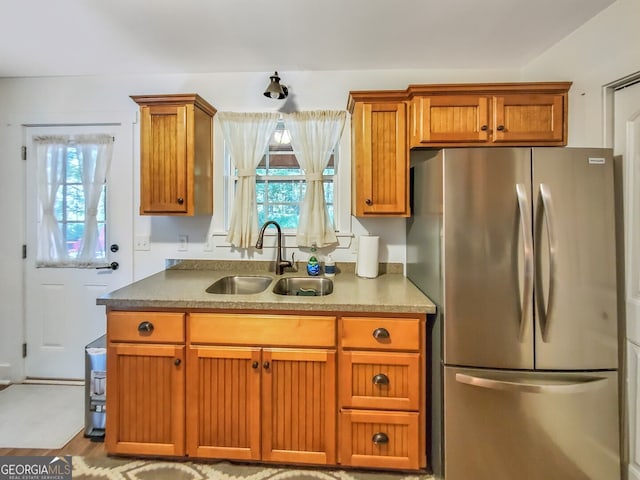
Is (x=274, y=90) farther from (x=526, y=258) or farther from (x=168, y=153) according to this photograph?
(x=526, y=258)

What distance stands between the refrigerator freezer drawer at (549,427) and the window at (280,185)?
160 centimetres

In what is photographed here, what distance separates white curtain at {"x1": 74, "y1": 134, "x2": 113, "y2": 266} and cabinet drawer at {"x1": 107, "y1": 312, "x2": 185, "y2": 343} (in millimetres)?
1134

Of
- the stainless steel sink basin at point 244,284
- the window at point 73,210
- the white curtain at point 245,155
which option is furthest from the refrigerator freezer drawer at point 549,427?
the window at point 73,210

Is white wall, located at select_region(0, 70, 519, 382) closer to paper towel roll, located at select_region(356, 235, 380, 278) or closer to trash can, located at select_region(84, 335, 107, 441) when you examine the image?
paper towel roll, located at select_region(356, 235, 380, 278)

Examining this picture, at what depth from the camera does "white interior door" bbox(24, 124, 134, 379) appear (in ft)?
8.14

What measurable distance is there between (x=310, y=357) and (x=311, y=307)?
0.26 metres

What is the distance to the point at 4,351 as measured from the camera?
2.49 m

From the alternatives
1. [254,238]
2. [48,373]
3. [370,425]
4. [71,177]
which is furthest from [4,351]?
[370,425]

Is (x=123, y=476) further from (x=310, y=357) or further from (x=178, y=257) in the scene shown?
(x=178, y=257)

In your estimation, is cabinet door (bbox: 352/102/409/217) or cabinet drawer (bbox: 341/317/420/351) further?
cabinet door (bbox: 352/102/409/217)

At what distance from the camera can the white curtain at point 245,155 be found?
2324 millimetres

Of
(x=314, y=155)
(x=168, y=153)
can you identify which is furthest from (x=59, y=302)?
(x=314, y=155)

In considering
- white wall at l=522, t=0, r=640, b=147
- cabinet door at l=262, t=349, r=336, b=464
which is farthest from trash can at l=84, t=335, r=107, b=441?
white wall at l=522, t=0, r=640, b=147

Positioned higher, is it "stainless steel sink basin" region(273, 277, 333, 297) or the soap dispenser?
the soap dispenser
